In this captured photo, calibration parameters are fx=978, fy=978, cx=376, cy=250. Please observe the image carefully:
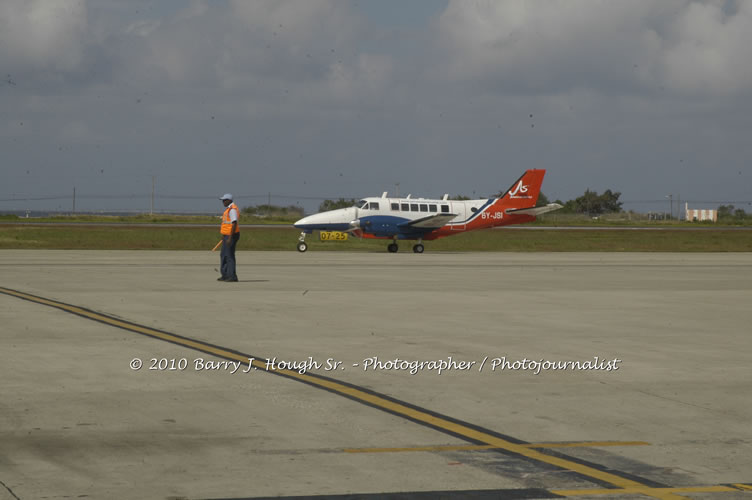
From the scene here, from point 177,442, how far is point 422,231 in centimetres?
4028

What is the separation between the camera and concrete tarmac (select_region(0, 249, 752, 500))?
6340 mm

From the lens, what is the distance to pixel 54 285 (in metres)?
21.6

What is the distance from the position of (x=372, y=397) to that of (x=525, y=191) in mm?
42151

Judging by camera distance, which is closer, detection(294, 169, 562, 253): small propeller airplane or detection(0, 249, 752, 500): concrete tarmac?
detection(0, 249, 752, 500): concrete tarmac

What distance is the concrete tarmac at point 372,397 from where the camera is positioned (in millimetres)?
6340

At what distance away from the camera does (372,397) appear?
353 inches

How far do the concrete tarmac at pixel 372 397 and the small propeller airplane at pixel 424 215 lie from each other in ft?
84.1

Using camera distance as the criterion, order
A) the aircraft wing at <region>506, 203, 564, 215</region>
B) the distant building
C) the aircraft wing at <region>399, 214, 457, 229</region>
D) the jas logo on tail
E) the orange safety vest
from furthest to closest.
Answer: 1. the distant building
2. the jas logo on tail
3. the aircraft wing at <region>506, 203, 564, 215</region>
4. the aircraft wing at <region>399, 214, 457, 229</region>
5. the orange safety vest

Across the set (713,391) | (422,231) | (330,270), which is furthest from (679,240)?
(713,391)

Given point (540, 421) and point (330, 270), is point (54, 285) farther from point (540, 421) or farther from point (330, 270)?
point (540, 421)

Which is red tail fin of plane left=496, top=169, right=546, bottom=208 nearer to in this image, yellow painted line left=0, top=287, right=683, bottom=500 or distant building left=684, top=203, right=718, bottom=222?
yellow painted line left=0, top=287, right=683, bottom=500

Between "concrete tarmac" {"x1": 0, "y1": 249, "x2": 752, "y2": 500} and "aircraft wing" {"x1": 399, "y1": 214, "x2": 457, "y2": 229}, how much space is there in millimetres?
27010

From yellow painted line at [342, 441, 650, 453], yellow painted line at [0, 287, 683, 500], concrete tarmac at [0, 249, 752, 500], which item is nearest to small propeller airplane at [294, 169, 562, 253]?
concrete tarmac at [0, 249, 752, 500]

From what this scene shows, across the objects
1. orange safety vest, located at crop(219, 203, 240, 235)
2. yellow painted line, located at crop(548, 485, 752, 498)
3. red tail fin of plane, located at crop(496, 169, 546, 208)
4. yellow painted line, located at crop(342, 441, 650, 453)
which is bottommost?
yellow painted line, located at crop(548, 485, 752, 498)
